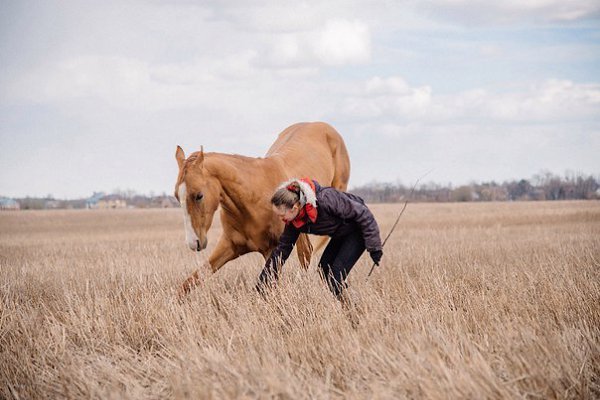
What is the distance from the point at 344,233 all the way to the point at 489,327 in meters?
1.88

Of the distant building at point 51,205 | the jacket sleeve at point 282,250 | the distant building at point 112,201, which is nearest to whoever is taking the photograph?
the jacket sleeve at point 282,250

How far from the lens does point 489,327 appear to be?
496 cm

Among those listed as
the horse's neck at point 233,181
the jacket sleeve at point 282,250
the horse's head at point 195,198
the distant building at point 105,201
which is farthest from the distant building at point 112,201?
the jacket sleeve at point 282,250

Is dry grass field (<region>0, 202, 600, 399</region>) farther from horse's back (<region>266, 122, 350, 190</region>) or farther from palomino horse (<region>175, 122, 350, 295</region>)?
horse's back (<region>266, 122, 350, 190</region>)

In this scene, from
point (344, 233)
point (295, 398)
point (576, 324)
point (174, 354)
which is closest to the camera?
point (295, 398)

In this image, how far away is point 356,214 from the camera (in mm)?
6121

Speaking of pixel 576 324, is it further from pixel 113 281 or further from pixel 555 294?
pixel 113 281

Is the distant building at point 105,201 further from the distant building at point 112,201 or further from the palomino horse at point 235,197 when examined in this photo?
the palomino horse at point 235,197

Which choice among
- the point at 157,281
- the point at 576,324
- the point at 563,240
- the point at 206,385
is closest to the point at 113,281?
the point at 157,281

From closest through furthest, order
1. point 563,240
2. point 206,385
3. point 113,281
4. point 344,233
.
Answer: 1. point 206,385
2. point 344,233
3. point 113,281
4. point 563,240

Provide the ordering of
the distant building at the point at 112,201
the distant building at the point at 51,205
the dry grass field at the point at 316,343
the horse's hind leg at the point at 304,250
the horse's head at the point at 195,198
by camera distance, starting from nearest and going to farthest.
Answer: the dry grass field at the point at 316,343 → the horse's head at the point at 195,198 → the horse's hind leg at the point at 304,250 → the distant building at the point at 51,205 → the distant building at the point at 112,201

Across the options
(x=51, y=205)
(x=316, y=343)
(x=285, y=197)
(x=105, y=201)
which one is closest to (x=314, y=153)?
(x=285, y=197)

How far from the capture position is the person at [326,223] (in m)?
5.84

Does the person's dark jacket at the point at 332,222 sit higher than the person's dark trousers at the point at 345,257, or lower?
higher
